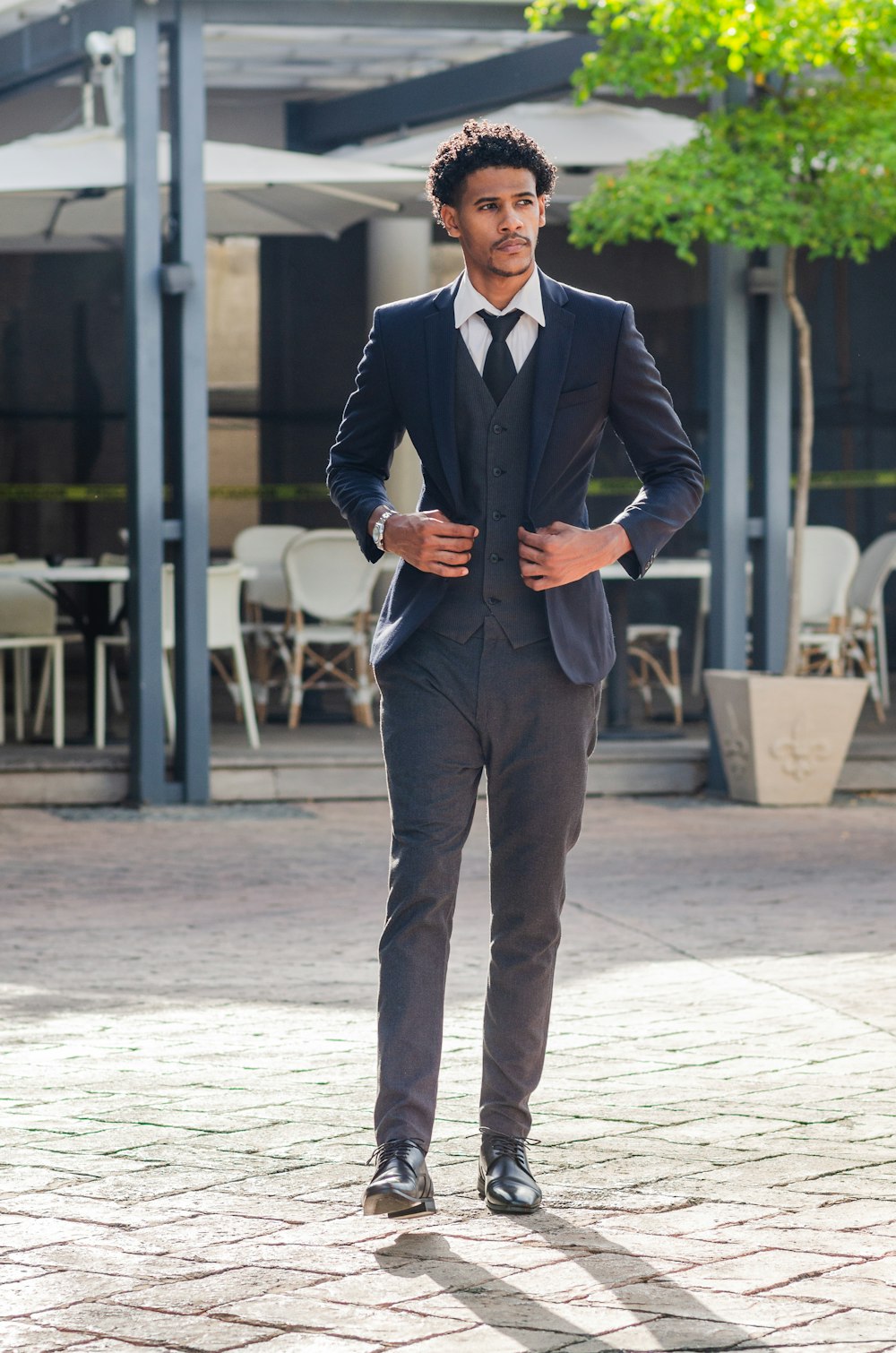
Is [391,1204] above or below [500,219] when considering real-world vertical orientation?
below

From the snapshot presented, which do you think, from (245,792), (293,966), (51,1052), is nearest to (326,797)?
(245,792)

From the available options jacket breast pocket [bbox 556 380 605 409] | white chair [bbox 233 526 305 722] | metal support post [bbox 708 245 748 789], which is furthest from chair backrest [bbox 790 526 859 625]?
jacket breast pocket [bbox 556 380 605 409]

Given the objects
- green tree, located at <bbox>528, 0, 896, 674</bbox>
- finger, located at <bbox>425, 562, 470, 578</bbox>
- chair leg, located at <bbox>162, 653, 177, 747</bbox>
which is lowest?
chair leg, located at <bbox>162, 653, 177, 747</bbox>

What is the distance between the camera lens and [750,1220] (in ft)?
11.7

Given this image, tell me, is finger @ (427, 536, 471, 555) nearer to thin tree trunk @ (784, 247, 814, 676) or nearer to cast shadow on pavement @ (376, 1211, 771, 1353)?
cast shadow on pavement @ (376, 1211, 771, 1353)

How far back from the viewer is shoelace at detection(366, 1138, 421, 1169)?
3.48 meters

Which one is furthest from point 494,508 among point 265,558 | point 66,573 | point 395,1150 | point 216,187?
point 265,558

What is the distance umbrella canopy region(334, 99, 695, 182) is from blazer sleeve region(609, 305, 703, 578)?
6852mm

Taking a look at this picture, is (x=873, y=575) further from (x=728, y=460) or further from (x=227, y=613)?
(x=227, y=613)

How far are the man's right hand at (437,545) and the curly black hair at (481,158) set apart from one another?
548mm

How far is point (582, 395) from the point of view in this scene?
11.7ft

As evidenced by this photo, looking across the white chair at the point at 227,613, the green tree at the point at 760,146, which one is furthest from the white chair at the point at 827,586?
the white chair at the point at 227,613

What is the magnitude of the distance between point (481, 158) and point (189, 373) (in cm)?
570

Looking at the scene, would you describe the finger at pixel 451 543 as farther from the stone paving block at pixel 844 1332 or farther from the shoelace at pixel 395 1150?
the stone paving block at pixel 844 1332
